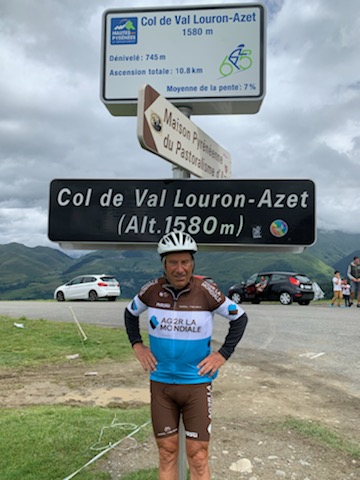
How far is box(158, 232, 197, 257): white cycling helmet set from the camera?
8.36 feet

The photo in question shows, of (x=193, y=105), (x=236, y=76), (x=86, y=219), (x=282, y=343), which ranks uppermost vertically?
(x=236, y=76)

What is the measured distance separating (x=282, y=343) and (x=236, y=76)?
7.35 metres

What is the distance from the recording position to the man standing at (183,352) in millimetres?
2607

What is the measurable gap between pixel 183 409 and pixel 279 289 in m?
17.5

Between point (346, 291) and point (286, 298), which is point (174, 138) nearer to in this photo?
point (286, 298)

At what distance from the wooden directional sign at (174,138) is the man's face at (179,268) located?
578 millimetres

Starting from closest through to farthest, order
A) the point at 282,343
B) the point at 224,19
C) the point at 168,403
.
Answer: the point at 168,403, the point at 224,19, the point at 282,343

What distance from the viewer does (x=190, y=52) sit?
127 inches

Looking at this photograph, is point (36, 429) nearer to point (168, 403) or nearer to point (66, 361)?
point (168, 403)

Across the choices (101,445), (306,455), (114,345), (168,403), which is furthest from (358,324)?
(168,403)

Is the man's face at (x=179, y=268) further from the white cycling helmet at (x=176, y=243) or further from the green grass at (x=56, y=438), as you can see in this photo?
the green grass at (x=56, y=438)

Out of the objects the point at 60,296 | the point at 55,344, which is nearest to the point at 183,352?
the point at 55,344

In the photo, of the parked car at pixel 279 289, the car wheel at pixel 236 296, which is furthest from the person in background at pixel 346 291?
the car wheel at pixel 236 296

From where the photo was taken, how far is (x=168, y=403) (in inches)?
106
